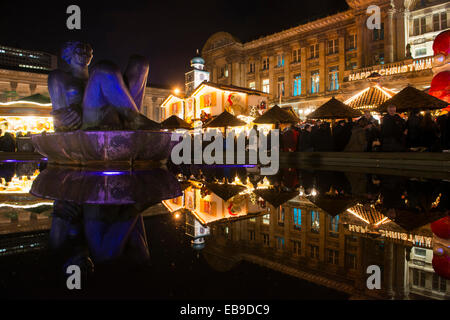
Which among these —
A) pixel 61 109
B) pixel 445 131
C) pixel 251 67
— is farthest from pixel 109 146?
pixel 251 67

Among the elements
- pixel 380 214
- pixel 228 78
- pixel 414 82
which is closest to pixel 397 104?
pixel 380 214

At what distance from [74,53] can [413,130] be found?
764 cm

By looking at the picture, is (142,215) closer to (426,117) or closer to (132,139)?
(132,139)

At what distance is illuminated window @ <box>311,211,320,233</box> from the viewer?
6.61 feet

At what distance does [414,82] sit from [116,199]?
23187 millimetres

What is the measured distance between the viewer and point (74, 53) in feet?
17.5

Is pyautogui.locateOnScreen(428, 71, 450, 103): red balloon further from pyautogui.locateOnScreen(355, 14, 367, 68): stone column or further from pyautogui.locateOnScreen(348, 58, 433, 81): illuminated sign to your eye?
pyautogui.locateOnScreen(355, 14, 367, 68): stone column

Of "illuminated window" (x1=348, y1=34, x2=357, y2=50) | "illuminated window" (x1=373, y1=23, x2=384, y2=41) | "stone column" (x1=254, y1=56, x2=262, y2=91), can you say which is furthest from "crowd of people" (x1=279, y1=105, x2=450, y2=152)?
"stone column" (x1=254, y1=56, x2=262, y2=91)

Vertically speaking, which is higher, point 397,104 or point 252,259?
point 397,104

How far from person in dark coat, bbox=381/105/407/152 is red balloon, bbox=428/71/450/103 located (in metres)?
5.16

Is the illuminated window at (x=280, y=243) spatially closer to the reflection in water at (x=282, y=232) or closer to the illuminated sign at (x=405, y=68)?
the reflection in water at (x=282, y=232)

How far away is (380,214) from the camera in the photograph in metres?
2.38

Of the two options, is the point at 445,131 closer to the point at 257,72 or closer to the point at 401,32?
the point at 401,32
